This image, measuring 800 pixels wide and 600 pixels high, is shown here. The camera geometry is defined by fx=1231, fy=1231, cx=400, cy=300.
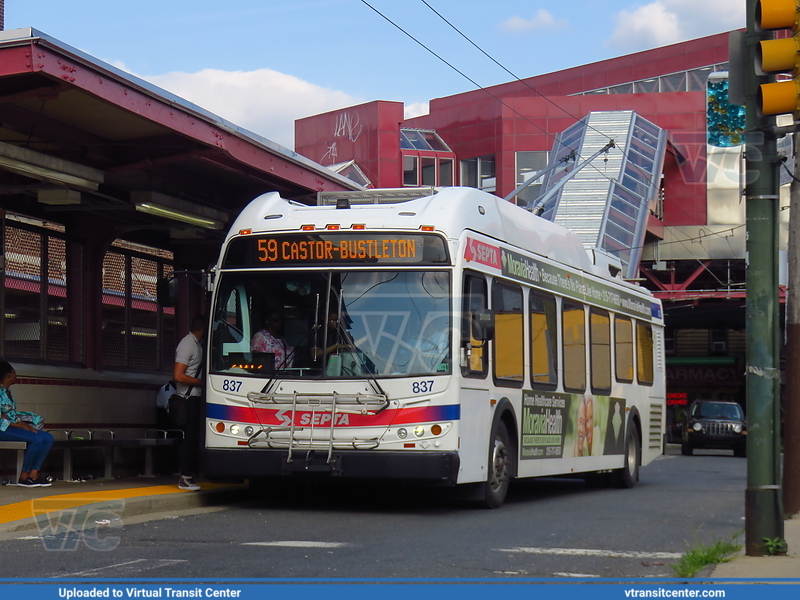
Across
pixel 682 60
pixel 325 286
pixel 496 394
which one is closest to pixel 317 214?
pixel 325 286

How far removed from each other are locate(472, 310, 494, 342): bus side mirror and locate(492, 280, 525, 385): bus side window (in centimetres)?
87

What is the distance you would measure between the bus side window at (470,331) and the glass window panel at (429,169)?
4979 cm

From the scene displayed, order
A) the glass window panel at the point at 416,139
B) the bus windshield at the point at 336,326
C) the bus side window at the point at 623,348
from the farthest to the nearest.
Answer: the glass window panel at the point at 416,139 < the bus side window at the point at 623,348 < the bus windshield at the point at 336,326

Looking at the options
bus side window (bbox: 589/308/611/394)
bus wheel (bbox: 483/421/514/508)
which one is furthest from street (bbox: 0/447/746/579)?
bus side window (bbox: 589/308/611/394)

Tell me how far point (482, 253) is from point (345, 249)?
1.43 m

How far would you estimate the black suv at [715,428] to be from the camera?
34.1 m

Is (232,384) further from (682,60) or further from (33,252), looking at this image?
(682,60)

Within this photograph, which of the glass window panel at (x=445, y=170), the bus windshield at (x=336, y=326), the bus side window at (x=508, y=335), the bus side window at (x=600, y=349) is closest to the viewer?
the bus windshield at (x=336, y=326)

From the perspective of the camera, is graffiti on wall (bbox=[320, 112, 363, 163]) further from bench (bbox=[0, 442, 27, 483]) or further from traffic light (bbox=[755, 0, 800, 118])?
traffic light (bbox=[755, 0, 800, 118])

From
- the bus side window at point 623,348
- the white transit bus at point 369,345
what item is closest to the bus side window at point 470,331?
the white transit bus at point 369,345

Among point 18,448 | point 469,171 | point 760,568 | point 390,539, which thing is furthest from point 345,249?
point 469,171

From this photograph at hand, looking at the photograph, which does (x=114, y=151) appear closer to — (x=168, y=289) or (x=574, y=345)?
(x=168, y=289)

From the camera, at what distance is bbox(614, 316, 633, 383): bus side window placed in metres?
17.3

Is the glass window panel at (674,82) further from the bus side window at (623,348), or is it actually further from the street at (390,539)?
the street at (390,539)
